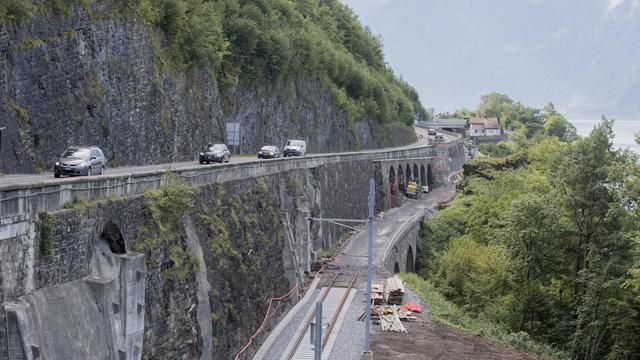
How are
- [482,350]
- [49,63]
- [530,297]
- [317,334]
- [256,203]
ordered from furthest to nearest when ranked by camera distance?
[530,297] → [256,203] → [482,350] → [49,63] → [317,334]

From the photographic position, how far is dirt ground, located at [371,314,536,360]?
37.2 metres

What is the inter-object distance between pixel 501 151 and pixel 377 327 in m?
136

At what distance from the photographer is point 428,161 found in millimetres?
124750

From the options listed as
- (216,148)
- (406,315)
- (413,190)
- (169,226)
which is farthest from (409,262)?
(169,226)

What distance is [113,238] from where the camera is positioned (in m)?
23.8

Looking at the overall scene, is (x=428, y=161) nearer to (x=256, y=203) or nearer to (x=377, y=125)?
(x=377, y=125)

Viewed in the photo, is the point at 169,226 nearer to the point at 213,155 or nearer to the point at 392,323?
the point at 392,323

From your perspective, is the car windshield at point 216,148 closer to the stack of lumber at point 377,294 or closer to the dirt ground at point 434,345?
the stack of lumber at point 377,294

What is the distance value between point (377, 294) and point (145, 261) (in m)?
24.2

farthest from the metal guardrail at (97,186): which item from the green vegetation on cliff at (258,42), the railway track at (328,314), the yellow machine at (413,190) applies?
the yellow machine at (413,190)

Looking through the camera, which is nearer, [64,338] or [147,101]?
[64,338]

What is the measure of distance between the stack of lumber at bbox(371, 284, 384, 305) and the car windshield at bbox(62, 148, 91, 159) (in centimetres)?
1983

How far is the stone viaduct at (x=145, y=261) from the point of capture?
727 inches

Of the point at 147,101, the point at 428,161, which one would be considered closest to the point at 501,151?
the point at 428,161
